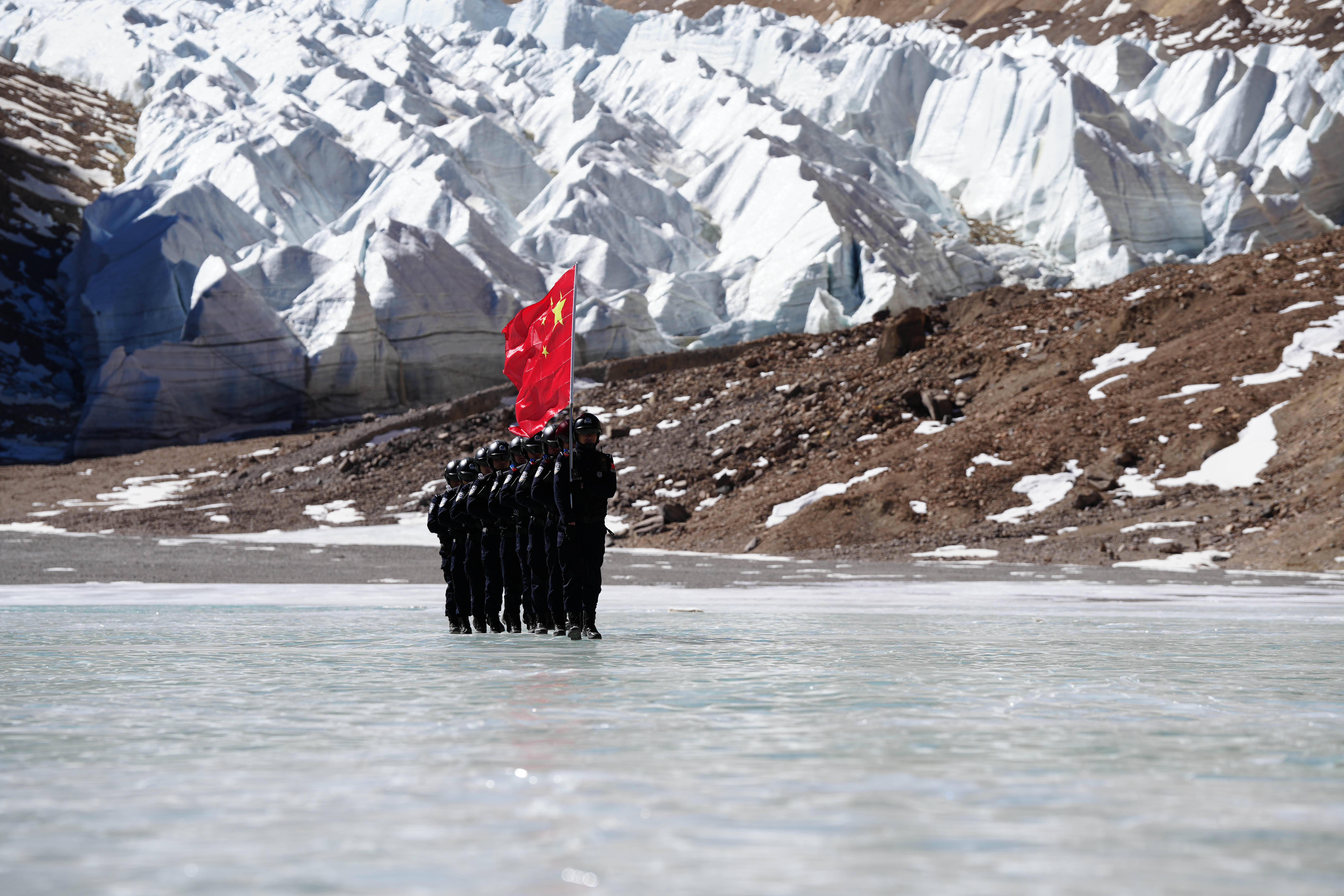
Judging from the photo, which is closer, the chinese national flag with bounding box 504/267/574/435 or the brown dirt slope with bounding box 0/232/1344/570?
the chinese national flag with bounding box 504/267/574/435

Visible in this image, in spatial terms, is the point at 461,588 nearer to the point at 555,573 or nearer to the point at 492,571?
the point at 492,571

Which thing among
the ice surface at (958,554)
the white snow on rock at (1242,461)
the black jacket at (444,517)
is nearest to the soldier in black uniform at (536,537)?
the black jacket at (444,517)

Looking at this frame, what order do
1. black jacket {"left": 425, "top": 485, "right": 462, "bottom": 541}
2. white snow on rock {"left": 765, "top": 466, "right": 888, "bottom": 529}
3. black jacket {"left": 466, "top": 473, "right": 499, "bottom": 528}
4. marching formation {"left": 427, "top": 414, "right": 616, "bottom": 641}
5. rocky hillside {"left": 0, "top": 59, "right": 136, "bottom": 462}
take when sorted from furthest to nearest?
rocky hillside {"left": 0, "top": 59, "right": 136, "bottom": 462} → white snow on rock {"left": 765, "top": 466, "right": 888, "bottom": 529} → black jacket {"left": 425, "top": 485, "right": 462, "bottom": 541} → black jacket {"left": 466, "top": 473, "right": 499, "bottom": 528} → marching formation {"left": 427, "top": 414, "right": 616, "bottom": 641}

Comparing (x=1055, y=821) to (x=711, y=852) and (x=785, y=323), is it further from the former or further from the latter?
(x=785, y=323)

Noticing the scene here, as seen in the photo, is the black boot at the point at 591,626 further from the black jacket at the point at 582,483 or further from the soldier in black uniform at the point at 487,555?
the soldier in black uniform at the point at 487,555

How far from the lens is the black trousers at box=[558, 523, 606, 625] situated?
1005 centimetres

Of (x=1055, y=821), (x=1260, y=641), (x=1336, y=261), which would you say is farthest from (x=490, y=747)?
(x=1336, y=261)

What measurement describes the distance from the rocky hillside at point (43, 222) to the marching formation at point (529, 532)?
4630 cm

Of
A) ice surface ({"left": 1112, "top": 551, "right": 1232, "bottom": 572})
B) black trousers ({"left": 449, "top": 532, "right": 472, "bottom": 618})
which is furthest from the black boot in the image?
ice surface ({"left": 1112, "top": 551, "right": 1232, "bottom": 572})

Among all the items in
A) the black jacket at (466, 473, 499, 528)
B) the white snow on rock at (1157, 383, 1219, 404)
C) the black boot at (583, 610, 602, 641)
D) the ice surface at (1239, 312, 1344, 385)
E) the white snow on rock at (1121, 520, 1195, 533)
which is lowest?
the black boot at (583, 610, 602, 641)

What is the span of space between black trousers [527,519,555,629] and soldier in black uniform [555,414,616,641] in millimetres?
499

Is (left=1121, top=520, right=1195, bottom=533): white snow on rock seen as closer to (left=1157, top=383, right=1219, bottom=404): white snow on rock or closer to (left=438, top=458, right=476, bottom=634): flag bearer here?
(left=1157, top=383, right=1219, bottom=404): white snow on rock

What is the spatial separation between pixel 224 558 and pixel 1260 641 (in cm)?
1778

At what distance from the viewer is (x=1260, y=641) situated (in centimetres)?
970
